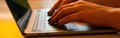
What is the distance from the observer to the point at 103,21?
2.00 ft

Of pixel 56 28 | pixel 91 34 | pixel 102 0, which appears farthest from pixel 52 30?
pixel 102 0

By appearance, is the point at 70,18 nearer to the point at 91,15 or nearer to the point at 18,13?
the point at 91,15

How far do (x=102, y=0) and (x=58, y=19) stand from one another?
37 centimetres

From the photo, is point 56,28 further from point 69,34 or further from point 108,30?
point 108,30

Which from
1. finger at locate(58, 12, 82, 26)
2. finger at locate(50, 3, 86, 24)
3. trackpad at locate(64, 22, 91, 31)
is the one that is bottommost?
trackpad at locate(64, 22, 91, 31)

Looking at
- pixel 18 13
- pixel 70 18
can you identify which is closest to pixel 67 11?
pixel 70 18

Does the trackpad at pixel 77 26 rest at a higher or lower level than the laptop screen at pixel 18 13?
lower

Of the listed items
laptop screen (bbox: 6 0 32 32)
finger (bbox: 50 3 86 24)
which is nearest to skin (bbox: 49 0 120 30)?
finger (bbox: 50 3 86 24)

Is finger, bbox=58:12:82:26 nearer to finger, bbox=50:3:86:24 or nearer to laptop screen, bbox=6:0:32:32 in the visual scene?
finger, bbox=50:3:86:24

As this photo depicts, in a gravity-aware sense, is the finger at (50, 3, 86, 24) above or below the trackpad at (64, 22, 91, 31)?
above

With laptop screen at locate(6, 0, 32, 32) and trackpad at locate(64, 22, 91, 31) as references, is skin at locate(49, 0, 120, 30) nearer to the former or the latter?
trackpad at locate(64, 22, 91, 31)

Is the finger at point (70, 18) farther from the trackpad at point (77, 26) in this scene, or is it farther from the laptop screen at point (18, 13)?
the laptop screen at point (18, 13)

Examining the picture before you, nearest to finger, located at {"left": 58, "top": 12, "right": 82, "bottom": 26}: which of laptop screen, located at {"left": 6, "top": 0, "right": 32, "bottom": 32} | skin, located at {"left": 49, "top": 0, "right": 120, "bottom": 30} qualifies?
skin, located at {"left": 49, "top": 0, "right": 120, "bottom": 30}

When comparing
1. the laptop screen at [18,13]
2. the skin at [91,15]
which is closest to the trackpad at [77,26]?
the skin at [91,15]
